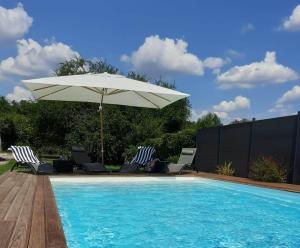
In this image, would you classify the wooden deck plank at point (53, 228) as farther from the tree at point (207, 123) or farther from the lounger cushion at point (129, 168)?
the tree at point (207, 123)

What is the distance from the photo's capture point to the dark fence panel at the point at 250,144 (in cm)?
1077

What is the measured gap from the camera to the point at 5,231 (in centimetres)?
415

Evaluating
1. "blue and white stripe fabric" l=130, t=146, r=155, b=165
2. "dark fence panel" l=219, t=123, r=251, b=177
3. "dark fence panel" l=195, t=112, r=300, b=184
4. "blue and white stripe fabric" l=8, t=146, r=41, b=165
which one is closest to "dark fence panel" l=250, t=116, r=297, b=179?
"dark fence panel" l=195, t=112, r=300, b=184

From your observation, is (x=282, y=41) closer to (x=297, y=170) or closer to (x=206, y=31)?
A: (x=206, y=31)

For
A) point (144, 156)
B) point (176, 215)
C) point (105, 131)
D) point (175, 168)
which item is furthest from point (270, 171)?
point (105, 131)

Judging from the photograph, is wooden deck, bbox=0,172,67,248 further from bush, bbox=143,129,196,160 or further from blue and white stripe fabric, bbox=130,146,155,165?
bush, bbox=143,129,196,160

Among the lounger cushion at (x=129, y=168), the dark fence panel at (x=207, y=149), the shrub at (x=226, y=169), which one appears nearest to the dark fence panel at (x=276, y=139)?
the shrub at (x=226, y=169)

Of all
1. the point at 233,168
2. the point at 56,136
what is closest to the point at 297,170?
the point at 233,168

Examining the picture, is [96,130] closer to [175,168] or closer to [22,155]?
[175,168]

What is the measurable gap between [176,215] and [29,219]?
2797 mm

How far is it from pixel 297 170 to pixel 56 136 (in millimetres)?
12805

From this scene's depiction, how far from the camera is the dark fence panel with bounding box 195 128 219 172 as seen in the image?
1507 centimetres

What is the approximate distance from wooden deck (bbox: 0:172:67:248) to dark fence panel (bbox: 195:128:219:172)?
8.35 meters

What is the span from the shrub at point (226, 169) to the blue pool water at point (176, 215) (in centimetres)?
300
